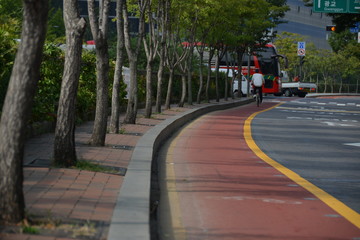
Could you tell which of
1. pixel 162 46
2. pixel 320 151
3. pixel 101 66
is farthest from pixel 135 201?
pixel 162 46

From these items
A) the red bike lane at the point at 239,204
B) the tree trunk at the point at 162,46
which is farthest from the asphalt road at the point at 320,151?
the tree trunk at the point at 162,46

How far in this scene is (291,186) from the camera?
11.0m

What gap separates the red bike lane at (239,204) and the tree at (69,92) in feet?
4.53

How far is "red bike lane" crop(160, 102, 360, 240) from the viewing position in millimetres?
7688

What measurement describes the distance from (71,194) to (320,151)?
32.0 ft

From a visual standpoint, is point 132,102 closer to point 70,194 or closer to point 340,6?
point 70,194

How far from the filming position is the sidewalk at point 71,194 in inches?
251

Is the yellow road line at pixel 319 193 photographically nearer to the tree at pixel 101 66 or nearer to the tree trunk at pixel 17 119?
the tree at pixel 101 66

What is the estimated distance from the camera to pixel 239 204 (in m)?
9.23

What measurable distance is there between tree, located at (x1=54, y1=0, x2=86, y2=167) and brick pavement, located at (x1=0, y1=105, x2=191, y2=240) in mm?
289

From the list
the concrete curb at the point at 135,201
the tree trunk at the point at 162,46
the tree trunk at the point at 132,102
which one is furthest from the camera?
the tree trunk at the point at 162,46

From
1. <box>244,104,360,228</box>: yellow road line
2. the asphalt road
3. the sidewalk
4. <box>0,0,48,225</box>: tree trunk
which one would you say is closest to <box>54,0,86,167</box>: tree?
the sidewalk

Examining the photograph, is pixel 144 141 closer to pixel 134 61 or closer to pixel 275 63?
pixel 134 61

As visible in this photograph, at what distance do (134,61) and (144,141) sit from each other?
694 centimetres
